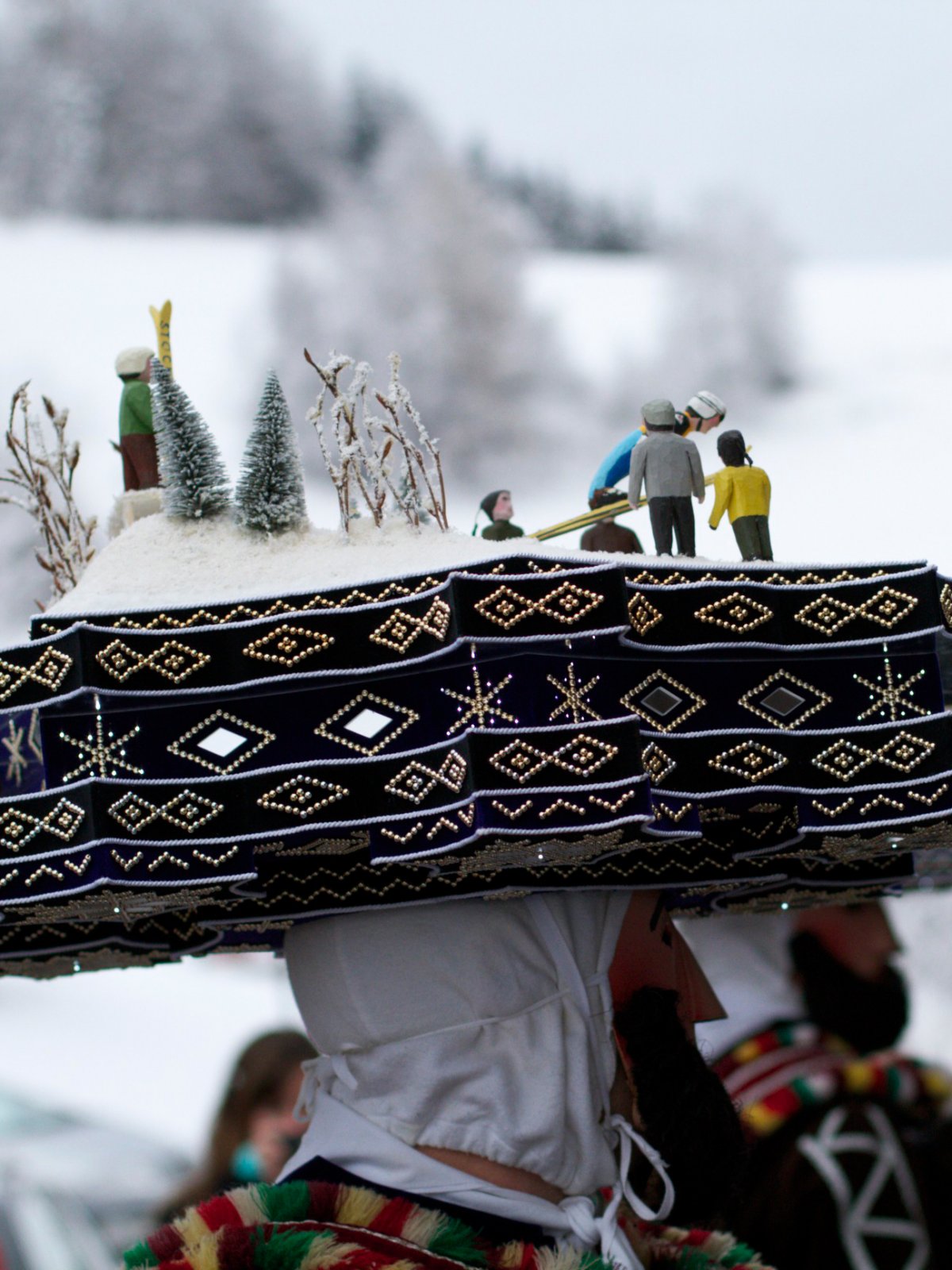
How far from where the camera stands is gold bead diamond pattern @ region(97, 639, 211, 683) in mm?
2207

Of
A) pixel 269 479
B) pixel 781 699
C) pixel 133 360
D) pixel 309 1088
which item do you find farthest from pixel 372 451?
pixel 309 1088

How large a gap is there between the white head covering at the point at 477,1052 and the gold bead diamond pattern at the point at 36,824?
19.3 inches

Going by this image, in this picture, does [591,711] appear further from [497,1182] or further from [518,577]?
[497,1182]

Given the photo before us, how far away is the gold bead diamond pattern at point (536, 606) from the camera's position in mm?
2125

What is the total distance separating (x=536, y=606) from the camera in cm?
213

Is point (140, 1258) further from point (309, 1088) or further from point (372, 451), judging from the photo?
point (372, 451)

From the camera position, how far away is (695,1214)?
2.55 m

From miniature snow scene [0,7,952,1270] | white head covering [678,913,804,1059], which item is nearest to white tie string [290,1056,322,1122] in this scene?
miniature snow scene [0,7,952,1270]

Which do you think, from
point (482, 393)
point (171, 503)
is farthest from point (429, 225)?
point (171, 503)

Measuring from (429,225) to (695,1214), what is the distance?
16.7 ft

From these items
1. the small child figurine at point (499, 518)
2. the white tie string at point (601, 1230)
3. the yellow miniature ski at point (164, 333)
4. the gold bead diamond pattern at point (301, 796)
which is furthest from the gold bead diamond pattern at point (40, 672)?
the white tie string at point (601, 1230)

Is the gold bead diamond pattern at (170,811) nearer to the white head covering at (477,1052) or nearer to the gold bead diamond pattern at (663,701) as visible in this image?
the white head covering at (477,1052)

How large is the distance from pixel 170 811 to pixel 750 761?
0.74 metres

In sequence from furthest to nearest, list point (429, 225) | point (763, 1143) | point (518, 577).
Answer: point (429, 225) → point (763, 1143) → point (518, 577)
